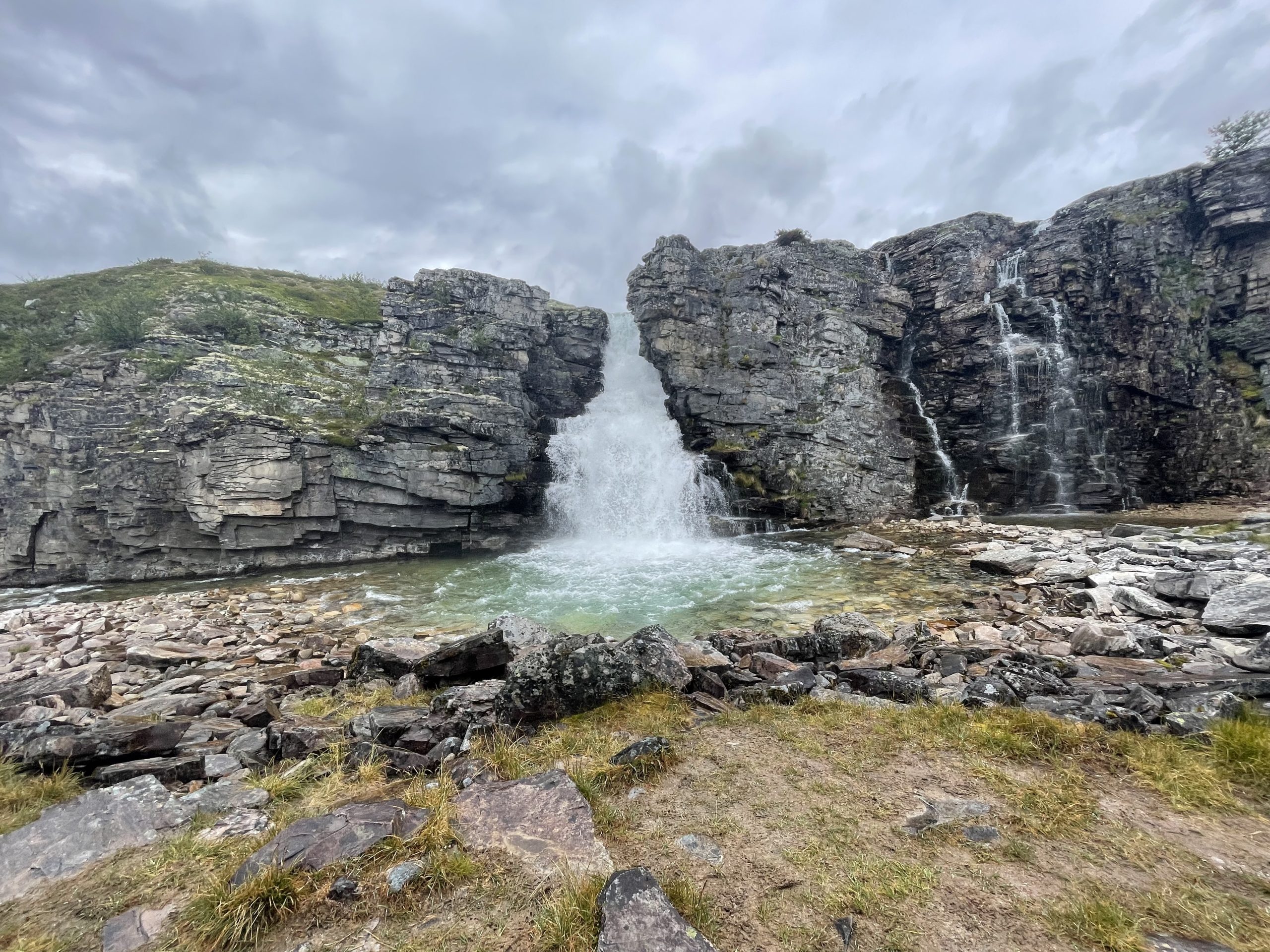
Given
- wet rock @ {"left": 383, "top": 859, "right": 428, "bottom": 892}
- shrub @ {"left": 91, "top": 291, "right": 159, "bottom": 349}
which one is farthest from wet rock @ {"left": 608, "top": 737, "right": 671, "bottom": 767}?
Answer: shrub @ {"left": 91, "top": 291, "right": 159, "bottom": 349}

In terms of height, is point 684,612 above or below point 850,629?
below

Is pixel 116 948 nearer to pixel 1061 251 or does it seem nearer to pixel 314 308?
pixel 314 308

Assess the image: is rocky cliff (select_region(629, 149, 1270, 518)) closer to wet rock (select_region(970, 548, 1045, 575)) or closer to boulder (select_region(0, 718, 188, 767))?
wet rock (select_region(970, 548, 1045, 575))

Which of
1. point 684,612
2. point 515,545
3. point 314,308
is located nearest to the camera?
point 684,612

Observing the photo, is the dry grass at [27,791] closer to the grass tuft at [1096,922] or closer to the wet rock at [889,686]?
the grass tuft at [1096,922]

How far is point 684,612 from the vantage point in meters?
13.4

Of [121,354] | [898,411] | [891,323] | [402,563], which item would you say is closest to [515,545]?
[402,563]

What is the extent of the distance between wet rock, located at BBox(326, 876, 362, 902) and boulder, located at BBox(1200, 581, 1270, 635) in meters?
12.7

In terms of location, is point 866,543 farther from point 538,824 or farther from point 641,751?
point 538,824

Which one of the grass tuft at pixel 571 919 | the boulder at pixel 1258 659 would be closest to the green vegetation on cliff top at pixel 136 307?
the grass tuft at pixel 571 919

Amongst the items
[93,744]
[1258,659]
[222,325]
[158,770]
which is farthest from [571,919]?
[222,325]

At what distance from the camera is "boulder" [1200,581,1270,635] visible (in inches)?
308

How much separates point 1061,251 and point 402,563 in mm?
45311

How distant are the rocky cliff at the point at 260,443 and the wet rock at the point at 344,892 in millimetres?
23196
